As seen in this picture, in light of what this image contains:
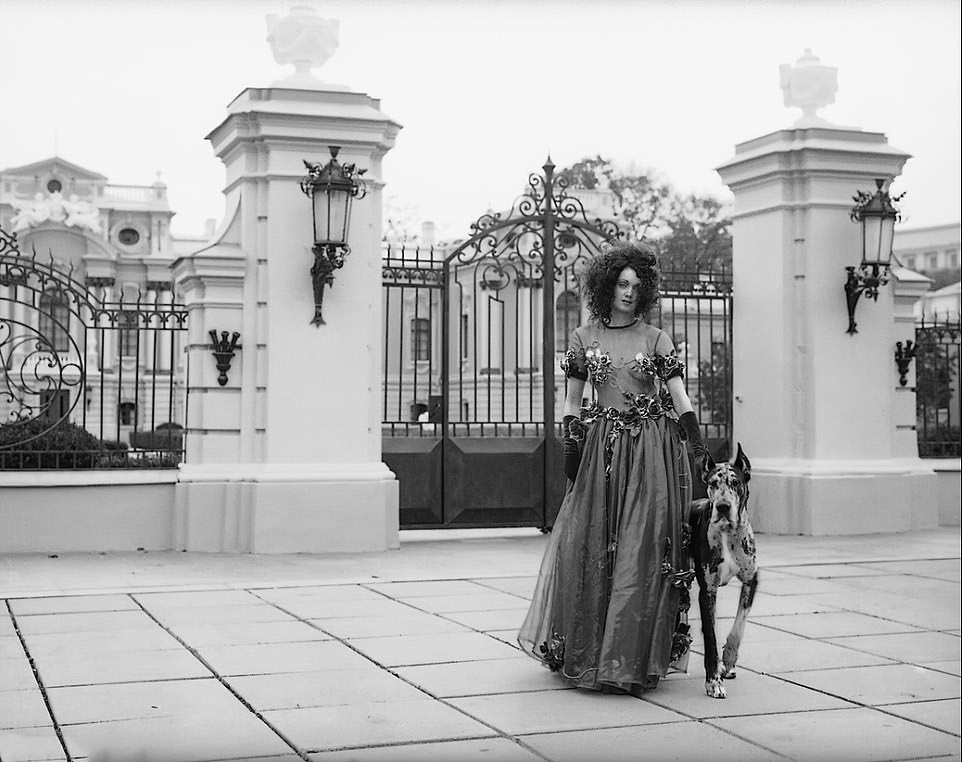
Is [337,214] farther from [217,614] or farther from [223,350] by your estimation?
[217,614]

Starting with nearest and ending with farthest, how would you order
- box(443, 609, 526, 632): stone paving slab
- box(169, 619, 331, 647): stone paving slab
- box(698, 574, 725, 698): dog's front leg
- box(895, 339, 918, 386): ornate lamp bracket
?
box(698, 574, 725, 698): dog's front leg → box(169, 619, 331, 647): stone paving slab → box(443, 609, 526, 632): stone paving slab → box(895, 339, 918, 386): ornate lamp bracket

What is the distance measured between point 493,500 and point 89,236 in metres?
37.4

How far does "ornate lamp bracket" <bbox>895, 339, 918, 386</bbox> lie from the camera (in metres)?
12.6

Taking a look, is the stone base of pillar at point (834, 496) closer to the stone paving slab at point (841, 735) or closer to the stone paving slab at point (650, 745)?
the stone paving slab at point (841, 735)

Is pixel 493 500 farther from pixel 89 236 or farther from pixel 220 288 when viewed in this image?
pixel 89 236

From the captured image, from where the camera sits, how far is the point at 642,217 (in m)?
36.8

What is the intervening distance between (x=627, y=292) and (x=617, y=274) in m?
0.09

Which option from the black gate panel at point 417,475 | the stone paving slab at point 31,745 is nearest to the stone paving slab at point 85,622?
the stone paving slab at point 31,745

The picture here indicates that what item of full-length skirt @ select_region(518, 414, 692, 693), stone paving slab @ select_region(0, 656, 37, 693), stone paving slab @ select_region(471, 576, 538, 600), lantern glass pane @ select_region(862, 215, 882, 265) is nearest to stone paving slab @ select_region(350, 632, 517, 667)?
full-length skirt @ select_region(518, 414, 692, 693)

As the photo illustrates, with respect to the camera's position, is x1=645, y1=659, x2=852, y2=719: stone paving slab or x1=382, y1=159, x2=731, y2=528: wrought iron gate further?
x1=382, y1=159, x2=731, y2=528: wrought iron gate

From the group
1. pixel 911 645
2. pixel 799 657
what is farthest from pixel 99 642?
pixel 911 645

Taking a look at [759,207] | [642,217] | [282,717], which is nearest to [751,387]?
[759,207]

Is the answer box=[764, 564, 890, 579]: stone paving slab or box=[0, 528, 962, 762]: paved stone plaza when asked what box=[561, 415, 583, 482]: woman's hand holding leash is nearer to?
box=[0, 528, 962, 762]: paved stone plaza

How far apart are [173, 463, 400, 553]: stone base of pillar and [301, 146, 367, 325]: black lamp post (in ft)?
5.19
